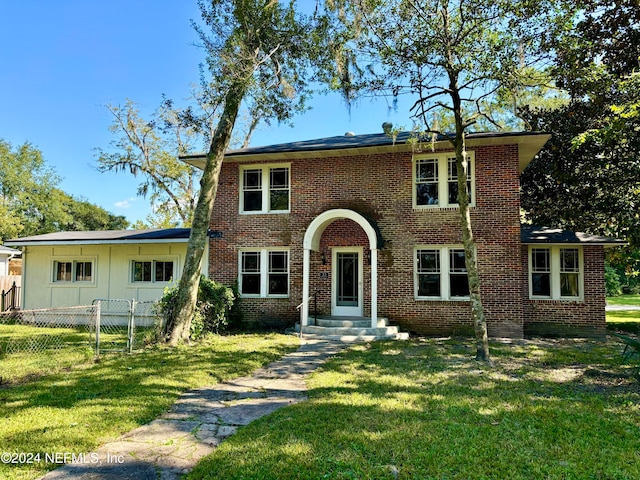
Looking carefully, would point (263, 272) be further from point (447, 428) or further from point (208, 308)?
point (447, 428)

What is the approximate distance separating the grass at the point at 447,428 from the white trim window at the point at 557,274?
4.95 metres

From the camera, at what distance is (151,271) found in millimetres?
15609

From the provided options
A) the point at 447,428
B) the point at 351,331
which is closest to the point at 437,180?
the point at 351,331

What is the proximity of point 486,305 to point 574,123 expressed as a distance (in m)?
8.00

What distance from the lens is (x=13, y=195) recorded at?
3988 centimetres

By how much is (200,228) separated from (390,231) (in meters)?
5.64

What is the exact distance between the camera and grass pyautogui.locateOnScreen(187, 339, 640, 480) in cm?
380

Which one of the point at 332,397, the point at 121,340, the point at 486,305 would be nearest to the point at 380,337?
the point at 486,305

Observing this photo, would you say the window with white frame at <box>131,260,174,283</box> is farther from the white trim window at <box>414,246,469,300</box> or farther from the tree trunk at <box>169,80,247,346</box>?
the white trim window at <box>414,246,469,300</box>

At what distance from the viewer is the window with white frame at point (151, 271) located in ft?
51.1

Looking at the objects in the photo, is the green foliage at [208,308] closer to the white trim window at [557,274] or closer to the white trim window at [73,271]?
the white trim window at [73,271]

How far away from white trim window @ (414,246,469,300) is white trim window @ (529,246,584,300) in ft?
7.68

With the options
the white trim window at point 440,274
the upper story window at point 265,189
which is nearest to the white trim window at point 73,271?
the upper story window at point 265,189

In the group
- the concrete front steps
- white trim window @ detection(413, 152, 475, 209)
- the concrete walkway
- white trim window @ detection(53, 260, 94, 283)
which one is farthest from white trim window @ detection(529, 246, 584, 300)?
white trim window @ detection(53, 260, 94, 283)
